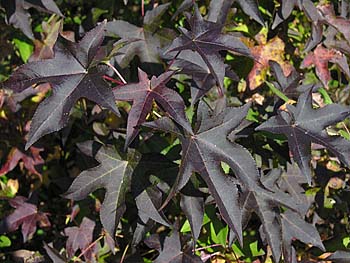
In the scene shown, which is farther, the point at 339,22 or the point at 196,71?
the point at 339,22

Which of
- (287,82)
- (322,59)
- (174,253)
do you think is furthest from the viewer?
(322,59)

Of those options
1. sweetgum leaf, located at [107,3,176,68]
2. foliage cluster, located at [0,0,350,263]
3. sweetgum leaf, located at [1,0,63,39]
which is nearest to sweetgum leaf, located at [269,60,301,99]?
foliage cluster, located at [0,0,350,263]

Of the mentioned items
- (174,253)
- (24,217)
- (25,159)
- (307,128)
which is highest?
(307,128)

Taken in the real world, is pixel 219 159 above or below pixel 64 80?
below

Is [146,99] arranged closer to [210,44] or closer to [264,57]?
[210,44]

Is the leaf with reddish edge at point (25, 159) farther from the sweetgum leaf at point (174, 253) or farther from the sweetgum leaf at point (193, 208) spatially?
the sweetgum leaf at point (193, 208)

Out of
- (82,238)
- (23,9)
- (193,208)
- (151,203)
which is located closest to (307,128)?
(193,208)

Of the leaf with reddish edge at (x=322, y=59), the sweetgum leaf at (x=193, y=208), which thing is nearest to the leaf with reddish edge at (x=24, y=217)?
the sweetgum leaf at (x=193, y=208)
